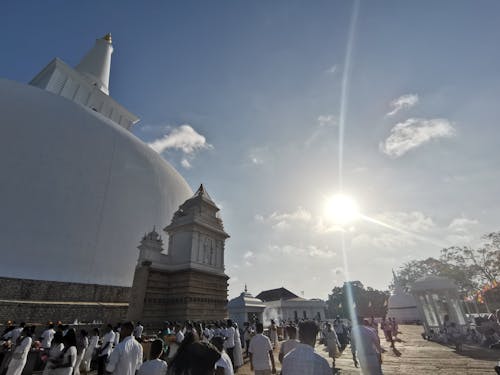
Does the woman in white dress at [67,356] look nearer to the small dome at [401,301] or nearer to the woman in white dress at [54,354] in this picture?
the woman in white dress at [54,354]

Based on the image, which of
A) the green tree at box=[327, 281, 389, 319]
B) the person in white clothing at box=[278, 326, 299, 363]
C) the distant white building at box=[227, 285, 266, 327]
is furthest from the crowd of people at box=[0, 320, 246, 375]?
the green tree at box=[327, 281, 389, 319]

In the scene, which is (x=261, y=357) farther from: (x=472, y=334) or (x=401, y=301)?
(x=401, y=301)

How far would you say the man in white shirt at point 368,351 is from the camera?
5.09 metres

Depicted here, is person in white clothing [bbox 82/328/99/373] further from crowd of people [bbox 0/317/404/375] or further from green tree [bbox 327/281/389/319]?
green tree [bbox 327/281/389/319]

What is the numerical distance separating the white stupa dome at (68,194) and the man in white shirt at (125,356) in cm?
1126

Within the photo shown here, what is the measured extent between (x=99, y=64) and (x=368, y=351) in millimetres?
39435

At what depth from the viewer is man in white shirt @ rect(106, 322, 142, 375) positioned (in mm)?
3836

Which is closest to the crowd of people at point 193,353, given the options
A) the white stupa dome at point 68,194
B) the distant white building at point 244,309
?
the white stupa dome at point 68,194

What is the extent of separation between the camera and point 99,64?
103 ft

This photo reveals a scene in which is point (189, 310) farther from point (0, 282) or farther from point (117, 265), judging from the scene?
point (0, 282)

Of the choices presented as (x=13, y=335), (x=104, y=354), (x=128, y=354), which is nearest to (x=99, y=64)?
(x=13, y=335)

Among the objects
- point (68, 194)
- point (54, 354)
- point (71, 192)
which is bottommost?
point (54, 354)

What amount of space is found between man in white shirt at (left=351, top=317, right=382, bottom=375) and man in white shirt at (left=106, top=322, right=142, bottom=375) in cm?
454

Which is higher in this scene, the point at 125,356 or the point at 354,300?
the point at 354,300
